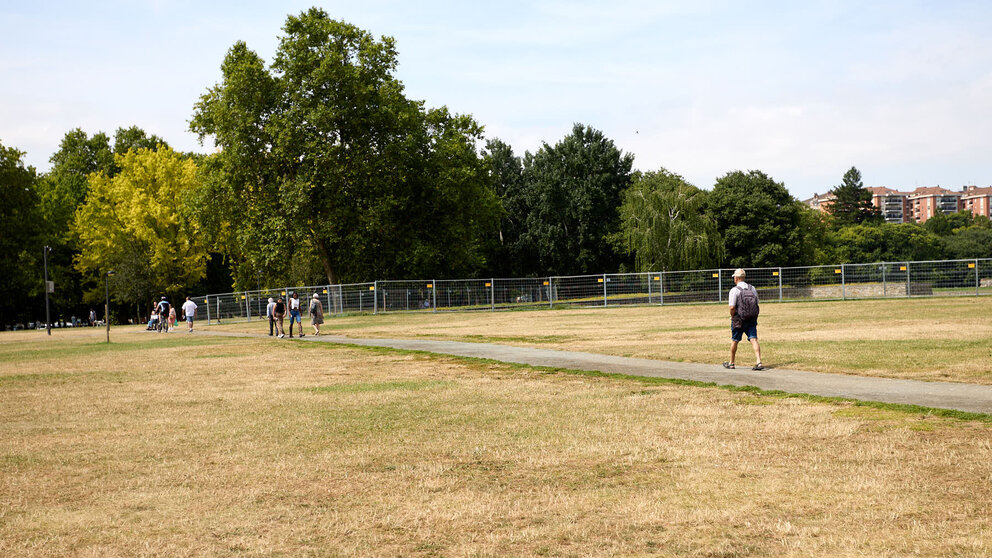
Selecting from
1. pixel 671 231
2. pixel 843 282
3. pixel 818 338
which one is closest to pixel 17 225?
pixel 671 231

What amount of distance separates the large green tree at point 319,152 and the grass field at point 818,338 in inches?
688

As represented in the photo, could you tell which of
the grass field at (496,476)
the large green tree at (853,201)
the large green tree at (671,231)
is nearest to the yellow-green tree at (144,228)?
the large green tree at (671,231)

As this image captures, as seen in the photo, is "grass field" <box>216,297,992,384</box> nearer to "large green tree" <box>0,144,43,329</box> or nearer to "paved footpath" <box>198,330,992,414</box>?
"paved footpath" <box>198,330,992,414</box>

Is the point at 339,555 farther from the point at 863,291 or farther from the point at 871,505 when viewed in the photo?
the point at 863,291

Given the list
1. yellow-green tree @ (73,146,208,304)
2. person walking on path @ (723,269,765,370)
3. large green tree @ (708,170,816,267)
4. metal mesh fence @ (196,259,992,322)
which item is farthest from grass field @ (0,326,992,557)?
large green tree @ (708,170,816,267)

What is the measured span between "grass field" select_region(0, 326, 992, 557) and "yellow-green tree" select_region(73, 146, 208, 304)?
52.9 metres

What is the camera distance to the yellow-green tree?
6125 cm

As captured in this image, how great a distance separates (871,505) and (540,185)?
71.1 meters

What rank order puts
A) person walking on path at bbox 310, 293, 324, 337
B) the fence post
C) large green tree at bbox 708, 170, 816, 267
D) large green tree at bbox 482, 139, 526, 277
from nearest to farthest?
person walking on path at bbox 310, 293, 324, 337, the fence post, large green tree at bbox 708, 170, 816, 267, large green tree at bbox 482, 139, 526, 277

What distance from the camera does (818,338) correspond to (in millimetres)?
19516

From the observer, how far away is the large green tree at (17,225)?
5797 cm

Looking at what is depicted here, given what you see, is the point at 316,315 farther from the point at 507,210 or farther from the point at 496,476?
the point at 507,210

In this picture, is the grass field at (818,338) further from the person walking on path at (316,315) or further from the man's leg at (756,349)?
the person walking on path at (316,315)

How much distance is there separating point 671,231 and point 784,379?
5086 centimetres
